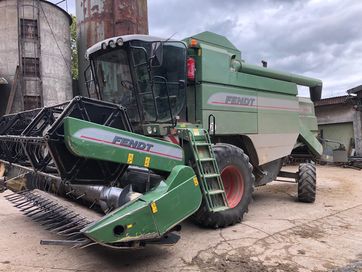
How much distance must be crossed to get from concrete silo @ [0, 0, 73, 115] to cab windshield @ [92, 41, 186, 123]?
13377mm

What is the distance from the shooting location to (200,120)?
5.97 metres

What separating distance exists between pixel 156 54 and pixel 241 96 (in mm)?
2080

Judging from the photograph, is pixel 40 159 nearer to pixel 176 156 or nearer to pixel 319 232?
pixel 176 156

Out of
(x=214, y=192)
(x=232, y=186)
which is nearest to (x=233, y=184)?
(x=232, y=186)

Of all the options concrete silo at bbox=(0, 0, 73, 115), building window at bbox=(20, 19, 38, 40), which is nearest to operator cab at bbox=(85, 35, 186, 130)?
concrete silo at bbox=(0, 0, 73, 115)

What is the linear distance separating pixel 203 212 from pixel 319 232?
67.8 inches

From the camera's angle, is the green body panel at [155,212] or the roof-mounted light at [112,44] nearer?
the green body panel at [155,212]

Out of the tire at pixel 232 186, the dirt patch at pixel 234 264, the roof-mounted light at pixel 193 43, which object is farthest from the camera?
the roof-mounted light at pixel 193 43

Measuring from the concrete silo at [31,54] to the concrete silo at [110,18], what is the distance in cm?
285

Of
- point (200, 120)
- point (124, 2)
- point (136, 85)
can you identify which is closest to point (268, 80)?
point (200, 120)

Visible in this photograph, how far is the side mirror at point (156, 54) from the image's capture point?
5156mm

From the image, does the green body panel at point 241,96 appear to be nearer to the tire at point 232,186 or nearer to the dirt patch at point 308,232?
the tire at point 232,186

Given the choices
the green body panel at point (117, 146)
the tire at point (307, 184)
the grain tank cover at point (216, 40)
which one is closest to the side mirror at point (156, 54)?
the grain tank cover at point (216, 40)

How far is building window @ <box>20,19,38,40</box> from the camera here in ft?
60.1
